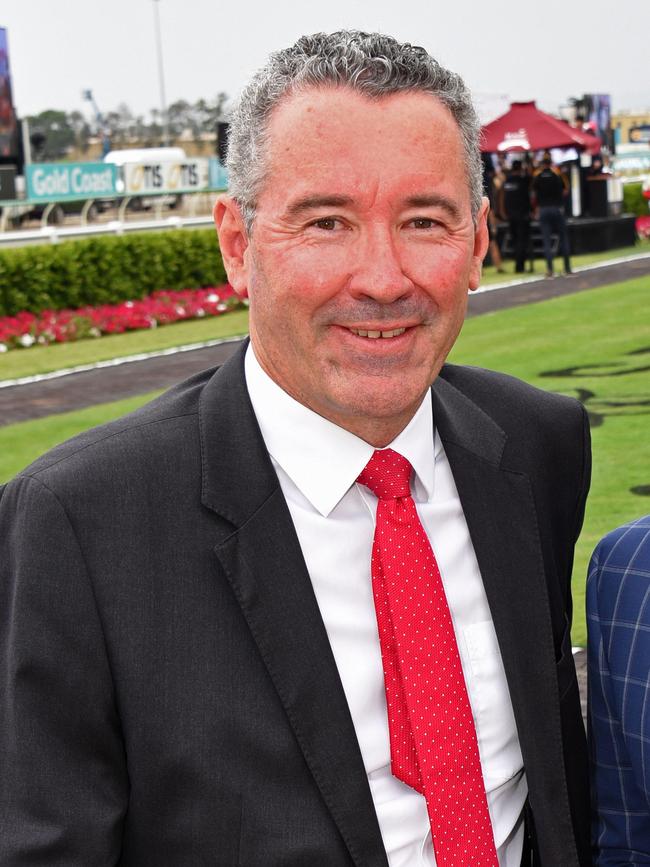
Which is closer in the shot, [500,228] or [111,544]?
[111,544]

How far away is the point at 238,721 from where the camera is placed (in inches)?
82.1

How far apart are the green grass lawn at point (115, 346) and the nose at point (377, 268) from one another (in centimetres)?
1245

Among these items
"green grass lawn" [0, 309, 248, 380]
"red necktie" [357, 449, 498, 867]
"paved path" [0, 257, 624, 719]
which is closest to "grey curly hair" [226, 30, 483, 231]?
"red necktie" [357, 449, 498, 867]

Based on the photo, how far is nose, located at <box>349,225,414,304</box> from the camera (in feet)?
7.05

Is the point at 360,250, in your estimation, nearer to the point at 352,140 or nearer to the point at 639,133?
the point at 352,140

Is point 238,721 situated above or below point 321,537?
below

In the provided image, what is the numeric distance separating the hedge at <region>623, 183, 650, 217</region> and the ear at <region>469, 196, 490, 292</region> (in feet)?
104

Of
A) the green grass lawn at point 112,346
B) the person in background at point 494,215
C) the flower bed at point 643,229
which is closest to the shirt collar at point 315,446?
the green grass lawn at point 112,346

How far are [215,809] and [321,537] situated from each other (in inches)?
20.6

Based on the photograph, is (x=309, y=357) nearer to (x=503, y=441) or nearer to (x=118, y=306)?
(x=503, y=441)

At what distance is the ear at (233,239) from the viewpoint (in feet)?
7.63

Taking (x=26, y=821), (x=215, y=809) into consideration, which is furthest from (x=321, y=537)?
(x=26, y=821)

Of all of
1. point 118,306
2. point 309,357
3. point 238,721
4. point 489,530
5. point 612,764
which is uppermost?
point 309,357

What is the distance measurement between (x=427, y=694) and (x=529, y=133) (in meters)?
27.2
